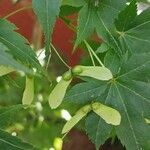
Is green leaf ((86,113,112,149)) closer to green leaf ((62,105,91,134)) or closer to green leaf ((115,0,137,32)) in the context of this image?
green leaf ((62,105,91,134))

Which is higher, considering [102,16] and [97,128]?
[102,16]

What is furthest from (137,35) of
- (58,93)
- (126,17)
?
(58,93)

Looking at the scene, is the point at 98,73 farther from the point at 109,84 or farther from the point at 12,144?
the point at 12,144

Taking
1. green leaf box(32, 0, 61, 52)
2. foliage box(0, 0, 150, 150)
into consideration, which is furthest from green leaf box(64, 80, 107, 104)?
green leaf box(32, 0, 61, 52)

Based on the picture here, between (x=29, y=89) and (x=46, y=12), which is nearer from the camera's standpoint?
(x=46, y=12)

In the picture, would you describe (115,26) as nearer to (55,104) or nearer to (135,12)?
(135,12)

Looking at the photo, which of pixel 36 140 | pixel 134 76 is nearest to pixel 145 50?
pixel 134 76
